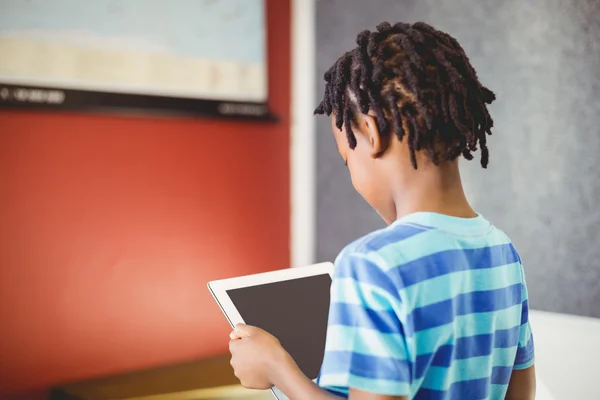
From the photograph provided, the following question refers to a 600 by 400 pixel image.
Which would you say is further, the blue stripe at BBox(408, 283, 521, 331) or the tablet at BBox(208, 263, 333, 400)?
the tablet at BBox(208, 263, 333, 400)

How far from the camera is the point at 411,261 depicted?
520 millimetres

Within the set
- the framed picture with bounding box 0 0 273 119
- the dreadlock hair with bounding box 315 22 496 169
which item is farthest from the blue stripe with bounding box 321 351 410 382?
the framed picture with bounding box 0 0 273 119

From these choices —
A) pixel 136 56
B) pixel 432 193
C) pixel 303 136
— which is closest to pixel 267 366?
pixel 432 193

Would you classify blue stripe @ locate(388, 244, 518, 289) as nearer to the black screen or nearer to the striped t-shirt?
the striped t-shirt

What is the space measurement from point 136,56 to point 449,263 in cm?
100

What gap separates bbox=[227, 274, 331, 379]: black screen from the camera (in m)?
0.78

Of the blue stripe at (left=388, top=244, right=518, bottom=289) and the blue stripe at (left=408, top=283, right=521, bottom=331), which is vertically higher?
the blue stripe at (left=388, top=244, right=518, bottom=289)

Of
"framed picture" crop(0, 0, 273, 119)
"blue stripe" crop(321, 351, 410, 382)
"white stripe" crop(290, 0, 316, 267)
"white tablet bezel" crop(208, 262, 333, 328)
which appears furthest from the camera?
"white stripe" crop(290, 0, 316, 267)

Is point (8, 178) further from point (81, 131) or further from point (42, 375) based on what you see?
point (42, 375)

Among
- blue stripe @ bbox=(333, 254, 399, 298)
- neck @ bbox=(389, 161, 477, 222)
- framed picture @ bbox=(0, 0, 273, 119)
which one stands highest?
framed picture @ bbox=(0, 0, 273, 119)

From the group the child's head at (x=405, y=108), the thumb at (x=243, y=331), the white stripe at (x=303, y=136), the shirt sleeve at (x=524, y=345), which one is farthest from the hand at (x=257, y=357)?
the white stripe at (x=303, y=136)

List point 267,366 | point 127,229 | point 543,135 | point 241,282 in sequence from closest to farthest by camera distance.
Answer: point 267,366, point 241,282, point 543,135, point 127,229

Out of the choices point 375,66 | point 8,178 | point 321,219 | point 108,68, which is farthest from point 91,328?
point 375,66

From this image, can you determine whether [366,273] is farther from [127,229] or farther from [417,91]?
[127,229]
